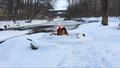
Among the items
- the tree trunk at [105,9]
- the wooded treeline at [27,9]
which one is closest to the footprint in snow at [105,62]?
the tree trunk at [105,9]

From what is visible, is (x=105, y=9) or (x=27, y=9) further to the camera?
(x=27, y=9)

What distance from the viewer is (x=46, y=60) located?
3131 mm

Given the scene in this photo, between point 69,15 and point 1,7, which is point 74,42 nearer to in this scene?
point 1,7

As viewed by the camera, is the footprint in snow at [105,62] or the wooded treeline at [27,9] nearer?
the footprint in snow at [105,62]

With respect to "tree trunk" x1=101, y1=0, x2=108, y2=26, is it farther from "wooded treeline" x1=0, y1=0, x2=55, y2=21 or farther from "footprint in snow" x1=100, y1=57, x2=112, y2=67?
"wooded treeline" x1=0, y1=0, x2=55, y2=21

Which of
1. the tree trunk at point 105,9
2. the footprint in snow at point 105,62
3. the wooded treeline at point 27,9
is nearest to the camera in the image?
the footprint in snow at point 105,62

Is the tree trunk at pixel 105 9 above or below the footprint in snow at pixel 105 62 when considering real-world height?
above

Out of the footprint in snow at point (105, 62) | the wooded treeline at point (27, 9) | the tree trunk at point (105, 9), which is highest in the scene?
the wooded treeline at point (27, 9)

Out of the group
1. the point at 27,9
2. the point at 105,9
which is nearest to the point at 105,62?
the point at 105,9

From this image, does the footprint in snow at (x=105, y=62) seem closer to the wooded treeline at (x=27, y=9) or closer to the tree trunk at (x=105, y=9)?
the tree trunk at (x=105, y=9)

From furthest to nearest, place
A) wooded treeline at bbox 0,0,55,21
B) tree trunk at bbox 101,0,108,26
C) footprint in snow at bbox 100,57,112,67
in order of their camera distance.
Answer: wooded treeline at bbox 0,0,55,21 < tree trunk at bbox 101,0,108,26 < footprint in snow at bbox 100,57,112,67

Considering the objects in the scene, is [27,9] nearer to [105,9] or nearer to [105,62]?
[105,9]

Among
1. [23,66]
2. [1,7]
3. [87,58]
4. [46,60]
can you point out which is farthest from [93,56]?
[1,7]

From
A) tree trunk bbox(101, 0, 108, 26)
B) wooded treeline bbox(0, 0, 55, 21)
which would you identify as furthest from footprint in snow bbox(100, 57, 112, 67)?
wooded treeline bbox(0, 0, 55, 21)
